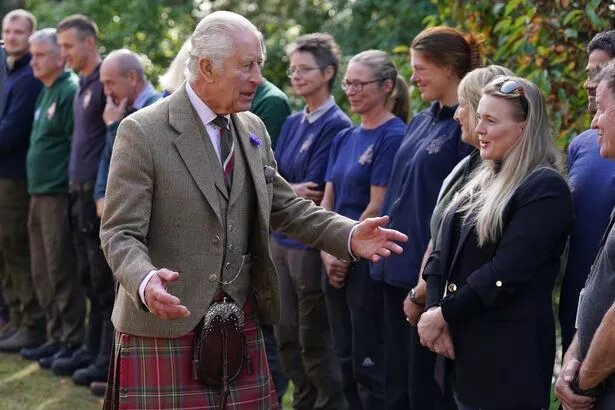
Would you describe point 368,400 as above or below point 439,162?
below

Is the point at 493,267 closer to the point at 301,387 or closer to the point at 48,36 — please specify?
the point at 301,387

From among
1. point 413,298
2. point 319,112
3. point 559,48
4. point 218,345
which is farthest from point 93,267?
point 218,345

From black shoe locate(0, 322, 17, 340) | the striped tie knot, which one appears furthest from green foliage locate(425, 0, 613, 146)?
black shoe locate(0, 322, 17, 340)

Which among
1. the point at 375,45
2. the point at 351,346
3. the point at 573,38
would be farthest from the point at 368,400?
the point at 375,45

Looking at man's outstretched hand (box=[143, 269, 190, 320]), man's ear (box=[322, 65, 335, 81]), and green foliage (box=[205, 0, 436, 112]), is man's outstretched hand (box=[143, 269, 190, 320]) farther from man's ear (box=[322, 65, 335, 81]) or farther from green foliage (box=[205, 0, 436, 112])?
green foliage (box=[205, 0, 436, 112])

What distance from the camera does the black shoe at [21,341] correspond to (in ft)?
30.9

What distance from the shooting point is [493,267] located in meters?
4.95

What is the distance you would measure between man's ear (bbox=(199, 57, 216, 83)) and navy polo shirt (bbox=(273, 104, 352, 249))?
106 inches

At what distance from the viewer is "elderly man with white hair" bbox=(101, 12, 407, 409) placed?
4.45 metres

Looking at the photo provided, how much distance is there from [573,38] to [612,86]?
2449 mm

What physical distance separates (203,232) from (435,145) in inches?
73.6

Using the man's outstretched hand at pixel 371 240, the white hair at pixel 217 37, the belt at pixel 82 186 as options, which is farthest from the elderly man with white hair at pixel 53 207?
the man's outstretched hand at pixel 371 240

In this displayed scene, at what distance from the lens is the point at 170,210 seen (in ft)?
14.6

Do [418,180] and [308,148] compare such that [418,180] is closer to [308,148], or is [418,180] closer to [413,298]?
[413,298]
